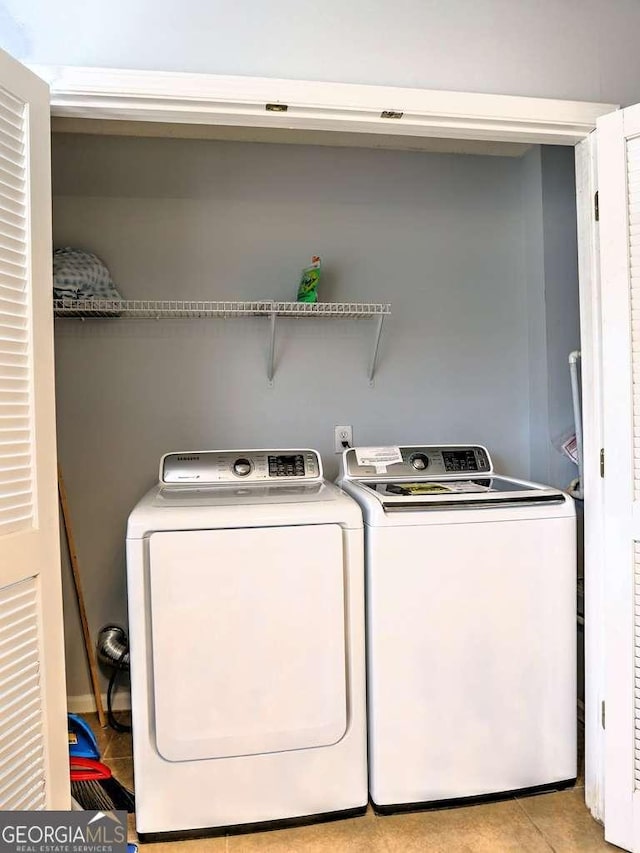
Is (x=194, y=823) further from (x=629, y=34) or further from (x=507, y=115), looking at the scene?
(x=629, y=34)

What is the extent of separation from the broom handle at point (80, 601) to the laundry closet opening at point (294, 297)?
0.19 ft

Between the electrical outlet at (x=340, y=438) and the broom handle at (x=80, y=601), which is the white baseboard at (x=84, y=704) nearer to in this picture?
the broom handle at (x=80, y=601)

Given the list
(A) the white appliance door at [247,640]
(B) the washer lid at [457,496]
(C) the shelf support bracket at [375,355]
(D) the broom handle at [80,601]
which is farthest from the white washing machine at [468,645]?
(D) the broom handle at [80,601]

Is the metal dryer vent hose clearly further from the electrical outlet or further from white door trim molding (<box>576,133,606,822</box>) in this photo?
white door trim molding (<box>576,133,606,822</box>)

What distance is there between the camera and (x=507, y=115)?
5.43 ft

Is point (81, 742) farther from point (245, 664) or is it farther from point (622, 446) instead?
point (622, 446)

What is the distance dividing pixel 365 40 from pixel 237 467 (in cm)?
140

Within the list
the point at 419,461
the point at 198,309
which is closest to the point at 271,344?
the point at 198,309

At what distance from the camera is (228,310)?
7.58 ft

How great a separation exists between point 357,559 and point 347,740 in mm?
528

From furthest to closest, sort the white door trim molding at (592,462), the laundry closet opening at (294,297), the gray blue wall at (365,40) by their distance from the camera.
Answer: the laundry closet opening at (294,297) → the white door trim molding at (592,462) → the gray blue wall at (365,40)

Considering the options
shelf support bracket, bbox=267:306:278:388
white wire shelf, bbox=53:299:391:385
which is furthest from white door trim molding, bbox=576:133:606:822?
shelf support bracket, bbox=267:306:278:388

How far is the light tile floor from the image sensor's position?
1654mm

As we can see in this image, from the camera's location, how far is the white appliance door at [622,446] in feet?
5.31
